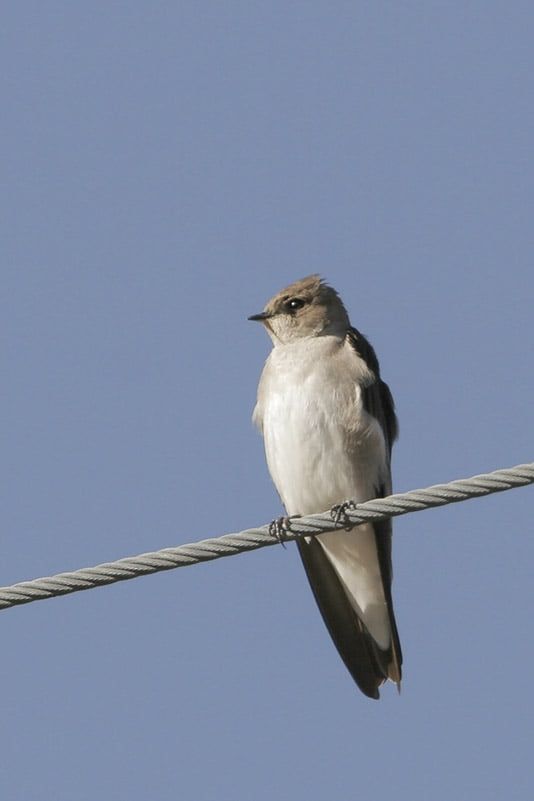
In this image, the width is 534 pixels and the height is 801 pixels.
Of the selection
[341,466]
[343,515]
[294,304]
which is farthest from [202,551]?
[294,304]

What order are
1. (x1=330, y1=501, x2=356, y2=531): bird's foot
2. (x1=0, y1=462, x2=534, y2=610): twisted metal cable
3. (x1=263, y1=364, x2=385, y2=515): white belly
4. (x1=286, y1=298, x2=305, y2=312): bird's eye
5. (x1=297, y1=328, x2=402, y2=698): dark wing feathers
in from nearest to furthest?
(x1=0, y1=462, x2=534, y2=610): twisted metal cable
(x1=330, y1=501, x2=356, y2=531): bird's foot
(x1=263, y1=364, x2=385, y2=515): white belly
(x1=297, y1=328, x2=402, y2=698): dark wing feathers
(x1=286, y1=298, x2=305, y2=312): bird's eye

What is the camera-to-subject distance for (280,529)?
6.57 meters

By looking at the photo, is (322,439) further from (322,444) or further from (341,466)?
(341,466)

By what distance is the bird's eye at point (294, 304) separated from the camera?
9.02 metres

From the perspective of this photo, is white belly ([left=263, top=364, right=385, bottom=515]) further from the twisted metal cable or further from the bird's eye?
the twisted metal cable

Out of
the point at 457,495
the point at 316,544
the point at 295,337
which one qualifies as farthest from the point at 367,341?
the point at 457,495

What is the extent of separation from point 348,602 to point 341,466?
0.86m

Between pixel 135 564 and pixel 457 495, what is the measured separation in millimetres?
1160

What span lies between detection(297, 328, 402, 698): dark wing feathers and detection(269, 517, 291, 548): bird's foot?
4.24 feet

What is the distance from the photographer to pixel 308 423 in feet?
26.1

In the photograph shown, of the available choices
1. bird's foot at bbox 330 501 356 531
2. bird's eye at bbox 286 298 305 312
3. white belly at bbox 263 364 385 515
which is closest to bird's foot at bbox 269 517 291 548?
bird's foot at bbox 330 501 356 531

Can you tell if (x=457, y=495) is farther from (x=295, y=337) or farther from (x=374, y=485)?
(x=295, y=337)

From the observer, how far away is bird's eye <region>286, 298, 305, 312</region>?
29.6 feet

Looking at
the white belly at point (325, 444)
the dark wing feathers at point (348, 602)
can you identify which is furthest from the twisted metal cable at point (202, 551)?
the dark wing feathers at point (348, 602)
